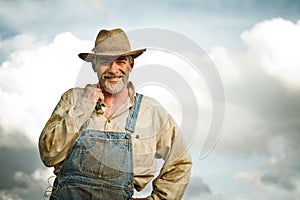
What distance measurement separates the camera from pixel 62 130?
3168 mm

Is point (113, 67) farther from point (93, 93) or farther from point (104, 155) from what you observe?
point (104, 155)

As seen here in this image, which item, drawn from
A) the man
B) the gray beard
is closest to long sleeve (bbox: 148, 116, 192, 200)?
the man

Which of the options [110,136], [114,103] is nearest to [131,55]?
[114,103]

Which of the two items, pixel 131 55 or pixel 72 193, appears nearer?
pixel 72 193

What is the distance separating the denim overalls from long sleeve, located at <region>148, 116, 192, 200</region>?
0.88 feet

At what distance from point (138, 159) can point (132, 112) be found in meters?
0.33

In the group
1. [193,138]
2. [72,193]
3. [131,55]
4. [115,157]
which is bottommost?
[72,193]

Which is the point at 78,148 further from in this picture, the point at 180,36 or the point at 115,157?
the point at 180,36

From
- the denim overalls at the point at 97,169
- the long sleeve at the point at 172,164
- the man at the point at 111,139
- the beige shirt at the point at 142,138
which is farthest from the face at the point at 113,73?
the long sleeve at the point at 172,164

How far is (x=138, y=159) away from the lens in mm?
3318

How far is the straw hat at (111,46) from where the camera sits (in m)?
3.42

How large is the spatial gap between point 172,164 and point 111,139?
51 cm

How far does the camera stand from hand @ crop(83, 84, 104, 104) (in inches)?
130

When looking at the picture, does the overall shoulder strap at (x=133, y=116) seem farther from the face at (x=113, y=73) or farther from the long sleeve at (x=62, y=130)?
the long sleeve at (x=62, y=130)
